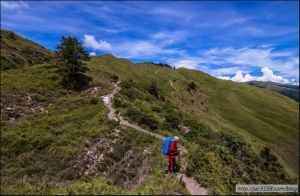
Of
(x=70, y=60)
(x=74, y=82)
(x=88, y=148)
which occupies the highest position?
(x=70, y=60)

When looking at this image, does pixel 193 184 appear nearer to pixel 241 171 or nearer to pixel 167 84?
pixel 241 171

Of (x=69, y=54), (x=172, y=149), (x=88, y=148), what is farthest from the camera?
(x=69, y=54)

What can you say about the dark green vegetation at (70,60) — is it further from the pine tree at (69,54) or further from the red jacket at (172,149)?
the red jacket at (172,149)

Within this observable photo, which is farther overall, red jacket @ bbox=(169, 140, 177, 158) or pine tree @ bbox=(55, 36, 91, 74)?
pine tree @ bbox=(55, 36, 91, 74)

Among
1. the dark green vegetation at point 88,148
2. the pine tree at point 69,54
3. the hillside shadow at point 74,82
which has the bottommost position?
the dark green vegetation at point 88,148

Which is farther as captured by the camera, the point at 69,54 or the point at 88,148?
the point at 69,54

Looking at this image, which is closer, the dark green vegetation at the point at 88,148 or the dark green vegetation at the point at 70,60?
the dark green vegetation at the point at 88,148

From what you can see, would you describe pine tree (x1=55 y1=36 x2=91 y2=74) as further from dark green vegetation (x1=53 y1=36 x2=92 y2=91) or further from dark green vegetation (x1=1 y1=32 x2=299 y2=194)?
dark green vegetation (x1=1 y1=32 x2=299 y2=194)

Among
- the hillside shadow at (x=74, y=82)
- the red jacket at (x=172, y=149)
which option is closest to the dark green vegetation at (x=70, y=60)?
the hillside shadow at (x=74, y=82)

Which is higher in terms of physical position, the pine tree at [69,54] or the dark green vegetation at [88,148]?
the pine tree at [69,54]

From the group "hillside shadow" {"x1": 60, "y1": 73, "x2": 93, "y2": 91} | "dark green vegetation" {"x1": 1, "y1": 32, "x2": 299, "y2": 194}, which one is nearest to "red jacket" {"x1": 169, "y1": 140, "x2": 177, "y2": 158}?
"dark green vegetation" {"x1": 1, "y1": 32, "x2": 299, "y2": 194}

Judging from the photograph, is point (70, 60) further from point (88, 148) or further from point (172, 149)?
point (172, 149)

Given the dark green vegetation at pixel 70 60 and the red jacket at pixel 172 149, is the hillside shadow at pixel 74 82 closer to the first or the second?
the dark green vegetation at pixel 70 60

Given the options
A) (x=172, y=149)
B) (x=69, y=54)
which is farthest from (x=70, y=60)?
(x=172, y=149)
